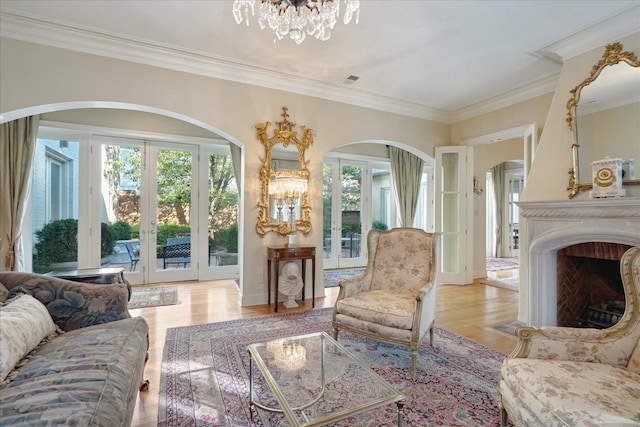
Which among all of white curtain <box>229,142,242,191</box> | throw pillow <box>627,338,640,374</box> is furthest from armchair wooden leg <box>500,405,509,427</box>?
white curtain <box>229,142,242,191</box>

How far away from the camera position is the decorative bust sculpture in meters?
3.88

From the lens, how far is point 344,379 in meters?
1.65

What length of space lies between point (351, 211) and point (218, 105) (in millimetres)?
3916

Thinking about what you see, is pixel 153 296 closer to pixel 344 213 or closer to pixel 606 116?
pixel 344 213

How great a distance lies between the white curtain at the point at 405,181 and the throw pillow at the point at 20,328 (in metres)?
6.07

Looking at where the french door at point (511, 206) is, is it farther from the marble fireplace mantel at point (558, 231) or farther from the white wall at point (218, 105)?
the marble fireplace mantel at point (558, 231)

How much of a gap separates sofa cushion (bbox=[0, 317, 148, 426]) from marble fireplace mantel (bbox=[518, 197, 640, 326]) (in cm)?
335

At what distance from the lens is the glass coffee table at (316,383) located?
134 cm

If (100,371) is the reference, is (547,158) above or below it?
above

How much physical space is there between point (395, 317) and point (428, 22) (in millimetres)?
2659

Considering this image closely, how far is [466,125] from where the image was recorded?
16.8 ft

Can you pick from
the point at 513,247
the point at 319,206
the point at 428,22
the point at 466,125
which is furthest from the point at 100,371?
the point at 513,247

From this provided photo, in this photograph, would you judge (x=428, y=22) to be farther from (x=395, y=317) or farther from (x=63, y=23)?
(x=63, y=23)

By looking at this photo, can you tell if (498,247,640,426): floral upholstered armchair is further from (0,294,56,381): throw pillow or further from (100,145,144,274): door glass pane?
(100,145,144,274): door glass pane
